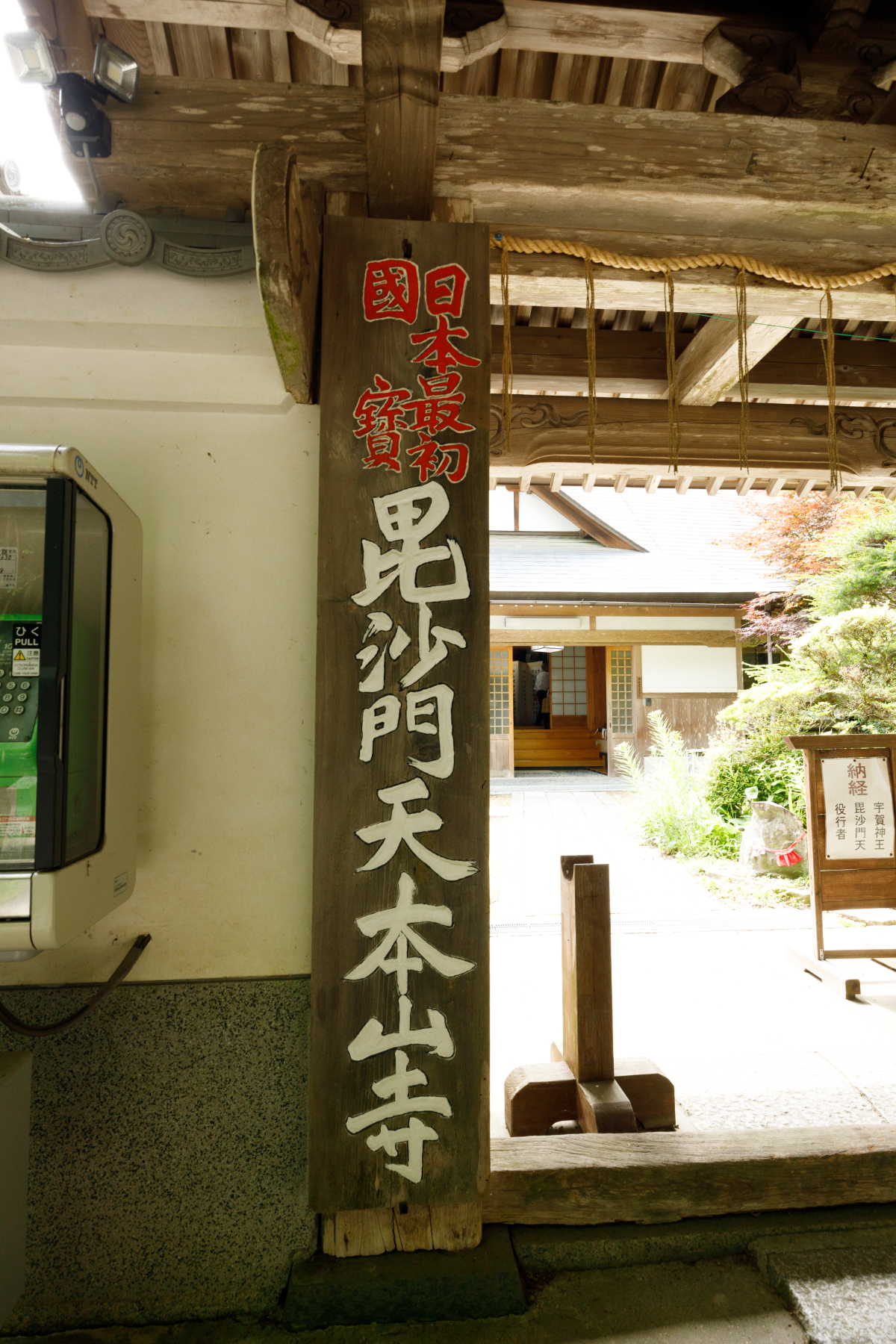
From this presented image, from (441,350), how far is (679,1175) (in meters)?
2.27

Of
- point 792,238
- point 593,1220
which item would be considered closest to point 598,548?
point 792,238

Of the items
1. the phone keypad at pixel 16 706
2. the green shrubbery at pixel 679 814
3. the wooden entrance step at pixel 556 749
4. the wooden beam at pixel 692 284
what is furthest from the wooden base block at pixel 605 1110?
the wooden entrance step at pixel 556 749

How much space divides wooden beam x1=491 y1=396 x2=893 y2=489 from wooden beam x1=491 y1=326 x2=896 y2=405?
1.34 feet

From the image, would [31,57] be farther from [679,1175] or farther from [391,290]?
[679,1175]

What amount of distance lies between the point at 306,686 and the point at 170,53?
2.01 metres

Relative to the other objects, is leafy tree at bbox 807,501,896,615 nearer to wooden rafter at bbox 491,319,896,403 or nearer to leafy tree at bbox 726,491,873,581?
leafy tree at bbox 726,491,873,581

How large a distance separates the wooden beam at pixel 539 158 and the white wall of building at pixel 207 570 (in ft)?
0.93

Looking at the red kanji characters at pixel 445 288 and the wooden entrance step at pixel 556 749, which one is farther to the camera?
the wooden entrance step at pixel 556 749

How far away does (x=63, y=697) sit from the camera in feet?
4.45

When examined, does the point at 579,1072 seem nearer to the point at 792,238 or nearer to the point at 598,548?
the point at 792,238

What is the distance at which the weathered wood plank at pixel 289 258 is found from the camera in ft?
→ 4.47

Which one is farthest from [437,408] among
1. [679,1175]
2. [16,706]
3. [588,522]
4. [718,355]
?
[588,522]

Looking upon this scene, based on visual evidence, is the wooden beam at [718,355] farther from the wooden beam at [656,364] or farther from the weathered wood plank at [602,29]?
the weathered wood plank at [602,29]

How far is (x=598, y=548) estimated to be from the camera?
1462 cm
